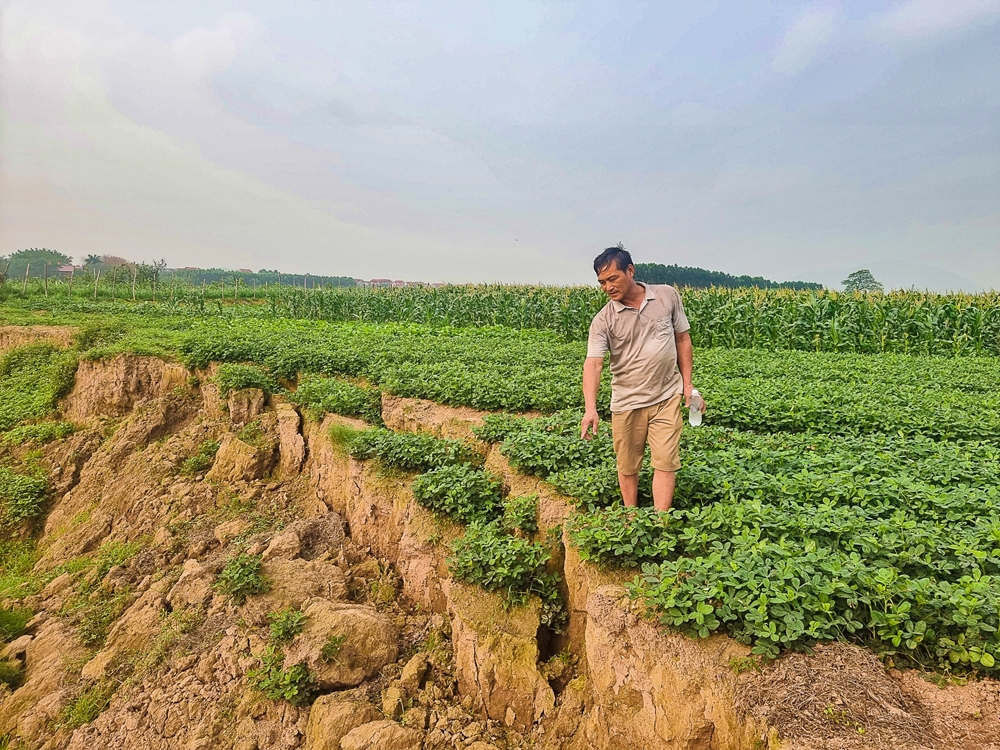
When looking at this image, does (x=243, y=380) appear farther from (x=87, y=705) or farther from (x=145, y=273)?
(x=145, y=273)

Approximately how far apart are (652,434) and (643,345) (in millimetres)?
655

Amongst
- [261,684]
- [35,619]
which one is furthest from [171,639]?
[35,619]

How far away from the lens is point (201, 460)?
916 centimetres

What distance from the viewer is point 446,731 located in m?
4.17

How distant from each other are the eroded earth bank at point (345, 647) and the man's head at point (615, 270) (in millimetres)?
1963

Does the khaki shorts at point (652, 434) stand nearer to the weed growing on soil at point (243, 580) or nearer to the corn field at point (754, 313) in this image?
the weed growing on soil at point (243, 580)

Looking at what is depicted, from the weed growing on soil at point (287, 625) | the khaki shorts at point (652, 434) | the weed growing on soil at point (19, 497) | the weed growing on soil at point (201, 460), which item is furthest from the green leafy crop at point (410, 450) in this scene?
the weed growing on soil at point (19, 497)

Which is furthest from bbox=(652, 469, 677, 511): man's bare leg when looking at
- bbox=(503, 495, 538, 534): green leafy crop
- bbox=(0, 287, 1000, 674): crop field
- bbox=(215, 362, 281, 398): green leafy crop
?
bbox=(215, 362, 281, 398): green leafy crop

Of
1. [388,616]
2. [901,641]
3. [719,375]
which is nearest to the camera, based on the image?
[901,641]

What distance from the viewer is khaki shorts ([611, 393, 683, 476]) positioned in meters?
4.18

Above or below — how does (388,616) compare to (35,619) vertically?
above

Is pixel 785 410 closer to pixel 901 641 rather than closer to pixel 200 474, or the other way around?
pixel 901 641

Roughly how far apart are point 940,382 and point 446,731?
8878 mm

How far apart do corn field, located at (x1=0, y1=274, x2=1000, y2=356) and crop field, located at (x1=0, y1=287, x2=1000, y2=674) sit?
472 cm
